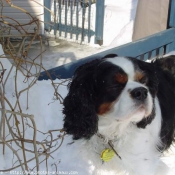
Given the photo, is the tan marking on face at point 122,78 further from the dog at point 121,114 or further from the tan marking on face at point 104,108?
the tan marking on face at point 104,108

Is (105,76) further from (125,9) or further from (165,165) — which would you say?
(125,9)

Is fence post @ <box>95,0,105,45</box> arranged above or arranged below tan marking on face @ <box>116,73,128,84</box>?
below

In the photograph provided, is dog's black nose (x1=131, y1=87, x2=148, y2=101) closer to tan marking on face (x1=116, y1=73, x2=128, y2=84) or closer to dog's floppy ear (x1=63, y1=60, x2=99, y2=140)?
tan marking on face (x1=116, y1=73, x2=128, y2=84)

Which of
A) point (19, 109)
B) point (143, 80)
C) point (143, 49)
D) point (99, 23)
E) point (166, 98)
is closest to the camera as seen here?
point (143, 80)

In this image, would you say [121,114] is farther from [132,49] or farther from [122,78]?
[132,49]

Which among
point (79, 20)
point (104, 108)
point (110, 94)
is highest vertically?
point (110, 94)

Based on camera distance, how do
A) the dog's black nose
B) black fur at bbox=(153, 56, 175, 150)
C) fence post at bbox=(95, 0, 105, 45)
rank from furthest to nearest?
fence post at bbox=(95, 0, 105, 45) → black fur at bbox=(153, 56, 175, 150) → the dog's black nose

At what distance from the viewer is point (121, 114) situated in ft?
6.70

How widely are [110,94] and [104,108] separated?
5.0 inches

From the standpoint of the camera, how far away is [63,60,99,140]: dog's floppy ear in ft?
7.32

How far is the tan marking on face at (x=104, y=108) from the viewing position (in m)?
2.14

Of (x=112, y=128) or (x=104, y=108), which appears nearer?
(x=104, y=108)

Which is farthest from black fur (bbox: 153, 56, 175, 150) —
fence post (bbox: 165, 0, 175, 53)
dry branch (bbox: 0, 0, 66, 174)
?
fence post (bbox: 165, 0, 175, 53)

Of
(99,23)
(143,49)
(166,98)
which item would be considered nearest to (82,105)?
(166,98)
